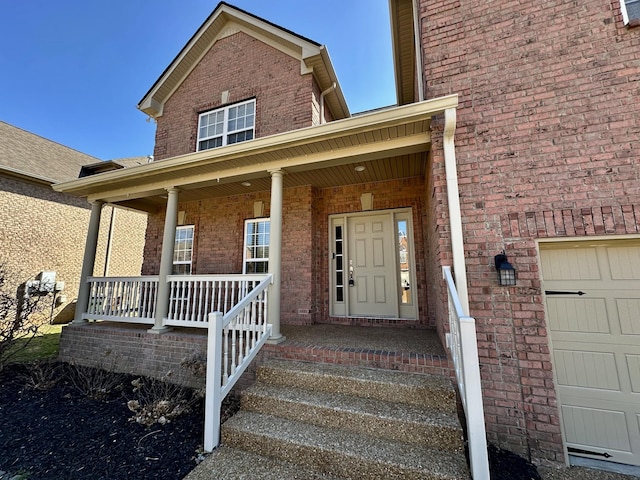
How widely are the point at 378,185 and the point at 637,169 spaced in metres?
3.36

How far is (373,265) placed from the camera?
5.30 metres

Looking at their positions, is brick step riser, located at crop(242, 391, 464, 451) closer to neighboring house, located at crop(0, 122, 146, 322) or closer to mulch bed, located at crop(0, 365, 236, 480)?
mulch bed, located at crop(0, 365, 236, 480)

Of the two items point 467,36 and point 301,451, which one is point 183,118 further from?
point 301,451

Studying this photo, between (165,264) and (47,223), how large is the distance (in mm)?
8750

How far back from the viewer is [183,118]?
22.6ft

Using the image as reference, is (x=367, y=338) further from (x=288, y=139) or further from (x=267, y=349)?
(x=288, y=139)

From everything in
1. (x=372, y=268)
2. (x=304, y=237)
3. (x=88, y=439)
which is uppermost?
(x=304, y=237)

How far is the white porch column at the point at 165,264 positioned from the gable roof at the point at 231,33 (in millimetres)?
3817

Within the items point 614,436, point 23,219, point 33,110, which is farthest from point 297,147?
point 33,110

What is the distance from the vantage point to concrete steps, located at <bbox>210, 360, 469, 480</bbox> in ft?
6.89

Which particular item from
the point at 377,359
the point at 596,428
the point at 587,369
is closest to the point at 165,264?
the point at 377,359

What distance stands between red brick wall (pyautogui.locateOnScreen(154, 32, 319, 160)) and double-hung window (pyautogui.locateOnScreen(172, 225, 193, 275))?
6.31 ft

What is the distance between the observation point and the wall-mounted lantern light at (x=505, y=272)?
272 centimetres

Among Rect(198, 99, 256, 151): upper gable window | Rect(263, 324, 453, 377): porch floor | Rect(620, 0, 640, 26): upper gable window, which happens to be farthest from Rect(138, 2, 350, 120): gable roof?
Rect(263, 324, 453, 377): porch floor
